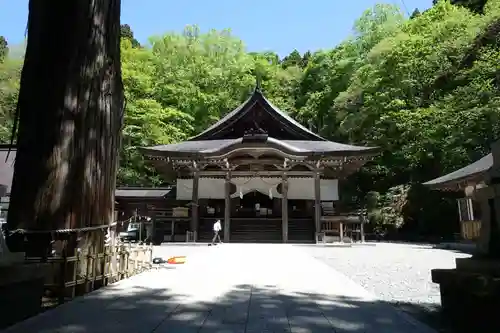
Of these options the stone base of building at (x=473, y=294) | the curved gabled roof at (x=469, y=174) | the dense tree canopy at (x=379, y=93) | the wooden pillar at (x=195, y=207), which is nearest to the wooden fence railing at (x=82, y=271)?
the stone base of building at (x=473, y=294)

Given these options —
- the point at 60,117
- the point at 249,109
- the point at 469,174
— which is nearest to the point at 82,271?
the point at 60,117

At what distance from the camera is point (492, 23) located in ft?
52.9

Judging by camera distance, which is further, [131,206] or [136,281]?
[131,206]

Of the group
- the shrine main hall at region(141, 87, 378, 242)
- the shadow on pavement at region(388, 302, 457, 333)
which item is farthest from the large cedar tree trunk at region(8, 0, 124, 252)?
the shrine main hall at region(141, 87, 378, 242)

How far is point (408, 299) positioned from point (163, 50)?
27498mm

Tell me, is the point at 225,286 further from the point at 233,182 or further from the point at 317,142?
the point at 317,142

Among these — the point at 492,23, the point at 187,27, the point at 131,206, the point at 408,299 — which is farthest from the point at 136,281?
the point at 187,27

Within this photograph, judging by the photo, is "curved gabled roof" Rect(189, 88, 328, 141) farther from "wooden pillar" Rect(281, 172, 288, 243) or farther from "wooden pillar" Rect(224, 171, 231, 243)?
"wooden pillar" Rect(281, 172, 288, 243)

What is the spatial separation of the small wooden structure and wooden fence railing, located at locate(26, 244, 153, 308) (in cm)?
1097

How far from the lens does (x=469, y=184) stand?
14.8 metres

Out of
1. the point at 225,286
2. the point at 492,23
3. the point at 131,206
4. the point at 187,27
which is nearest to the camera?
the point at 225,286

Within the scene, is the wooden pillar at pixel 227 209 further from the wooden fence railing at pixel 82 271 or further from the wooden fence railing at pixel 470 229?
the wooden fence railing at pixel 82 271

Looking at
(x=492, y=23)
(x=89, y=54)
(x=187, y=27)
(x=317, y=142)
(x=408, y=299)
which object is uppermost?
(x=187, y=27)

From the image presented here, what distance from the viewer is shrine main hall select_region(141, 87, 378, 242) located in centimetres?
1644
